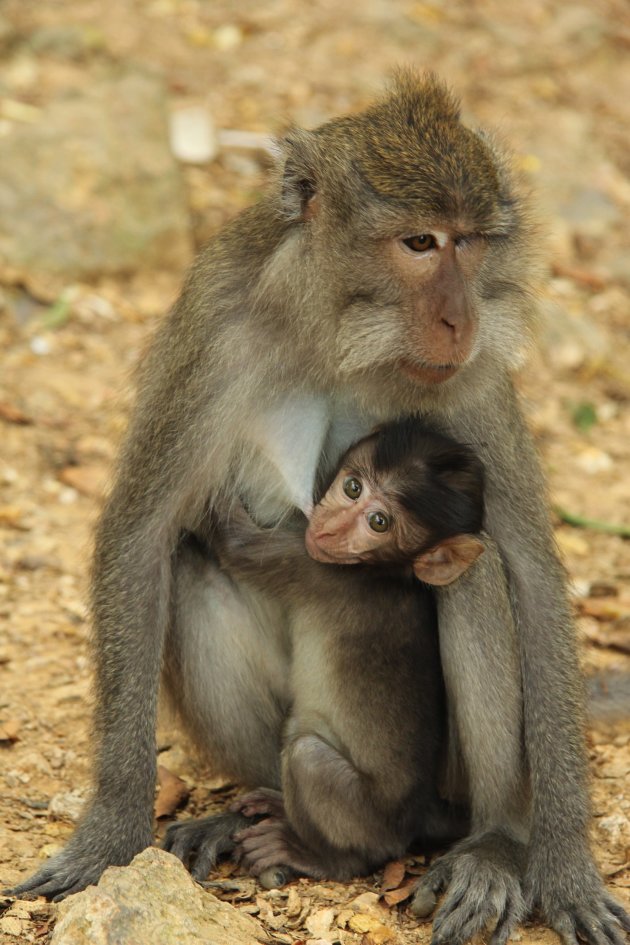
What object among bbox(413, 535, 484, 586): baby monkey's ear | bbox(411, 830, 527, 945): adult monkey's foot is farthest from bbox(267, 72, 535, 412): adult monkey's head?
bbox(411, 830, 527, 945): adult monkey's foot

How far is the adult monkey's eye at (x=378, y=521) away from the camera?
4.11 m

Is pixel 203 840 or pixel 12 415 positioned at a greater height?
pixel 12 415

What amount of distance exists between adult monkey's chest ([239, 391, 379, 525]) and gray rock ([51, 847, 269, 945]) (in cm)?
114

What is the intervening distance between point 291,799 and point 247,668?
0.50 m

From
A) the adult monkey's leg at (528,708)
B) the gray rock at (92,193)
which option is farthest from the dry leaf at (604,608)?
the gray rock at (92,193)

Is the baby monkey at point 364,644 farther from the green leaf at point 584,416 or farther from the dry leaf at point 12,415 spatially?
the green leaf at point 584,416

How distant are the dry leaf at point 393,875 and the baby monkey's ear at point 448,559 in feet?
2.94

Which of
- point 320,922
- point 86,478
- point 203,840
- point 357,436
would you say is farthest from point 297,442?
point 86,478

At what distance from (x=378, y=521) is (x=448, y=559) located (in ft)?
0.75

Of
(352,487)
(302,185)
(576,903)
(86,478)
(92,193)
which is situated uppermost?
(92,193)

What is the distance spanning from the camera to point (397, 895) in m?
4.16

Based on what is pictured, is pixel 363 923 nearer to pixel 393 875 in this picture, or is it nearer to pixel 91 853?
pixel 393 875

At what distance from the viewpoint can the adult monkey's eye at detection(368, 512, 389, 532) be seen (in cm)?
411

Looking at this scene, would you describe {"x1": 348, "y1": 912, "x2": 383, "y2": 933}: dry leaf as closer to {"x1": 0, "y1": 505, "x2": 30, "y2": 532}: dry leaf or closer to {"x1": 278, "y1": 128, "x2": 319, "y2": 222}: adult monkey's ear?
{"x1": 278, "y1": 128, "x2": 319, "y2": 222}: adult monkey's ear
